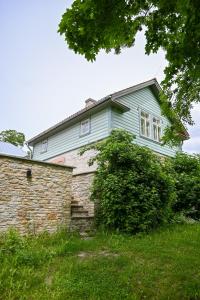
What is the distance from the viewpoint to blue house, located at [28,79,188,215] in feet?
42.1

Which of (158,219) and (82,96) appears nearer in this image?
(158,219)

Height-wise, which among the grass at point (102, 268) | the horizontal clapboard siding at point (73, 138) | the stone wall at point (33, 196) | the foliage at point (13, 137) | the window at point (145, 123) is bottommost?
the grass at point (102, 268)

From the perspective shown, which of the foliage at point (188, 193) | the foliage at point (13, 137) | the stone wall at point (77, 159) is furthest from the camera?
the foliage at point (13, 137)

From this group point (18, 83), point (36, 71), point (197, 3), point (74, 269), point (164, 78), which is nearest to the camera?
point (197, 3)

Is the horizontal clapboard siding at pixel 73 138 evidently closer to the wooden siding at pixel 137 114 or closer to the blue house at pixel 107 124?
the blue house at pixel 107 124

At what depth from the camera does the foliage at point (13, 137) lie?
3127 centimetres

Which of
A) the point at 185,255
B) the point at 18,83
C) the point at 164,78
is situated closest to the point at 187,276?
the point at 185,255

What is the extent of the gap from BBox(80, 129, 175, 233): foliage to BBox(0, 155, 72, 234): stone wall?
1.17m

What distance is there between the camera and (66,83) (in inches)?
428

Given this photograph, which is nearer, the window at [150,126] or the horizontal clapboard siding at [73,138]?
the horizontal clapboard siding at [73,138]

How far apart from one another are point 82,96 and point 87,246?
1215 centimetres

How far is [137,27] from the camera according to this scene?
3564mm

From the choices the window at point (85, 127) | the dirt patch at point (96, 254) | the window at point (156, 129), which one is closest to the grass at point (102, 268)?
the dirt patch at point (96, 254)

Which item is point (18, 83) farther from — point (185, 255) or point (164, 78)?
point (185, 255)
